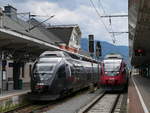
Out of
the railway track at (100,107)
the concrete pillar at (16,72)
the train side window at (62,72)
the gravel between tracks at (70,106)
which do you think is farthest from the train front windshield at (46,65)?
the concrete pillar at (16,72)

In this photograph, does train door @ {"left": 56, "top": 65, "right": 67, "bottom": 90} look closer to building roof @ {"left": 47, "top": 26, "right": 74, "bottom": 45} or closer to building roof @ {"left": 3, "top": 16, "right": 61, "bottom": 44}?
building roof @ {"left": 3, "top": 16, "right": 61, "bottom": 44}

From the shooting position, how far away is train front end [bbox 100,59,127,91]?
28000 millimetres

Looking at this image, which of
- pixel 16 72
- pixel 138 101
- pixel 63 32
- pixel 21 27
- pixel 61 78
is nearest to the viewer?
pixel 138 101

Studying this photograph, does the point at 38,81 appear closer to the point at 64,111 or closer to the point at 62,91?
the point at 62,91

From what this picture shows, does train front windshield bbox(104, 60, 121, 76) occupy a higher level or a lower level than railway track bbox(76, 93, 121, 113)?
higher

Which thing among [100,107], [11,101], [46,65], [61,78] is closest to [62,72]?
[61,78]

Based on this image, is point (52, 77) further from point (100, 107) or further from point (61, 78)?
point (100, 107)

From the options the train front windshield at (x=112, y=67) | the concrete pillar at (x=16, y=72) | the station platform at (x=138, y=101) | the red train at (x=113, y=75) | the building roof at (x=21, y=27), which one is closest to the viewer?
the station platform at (x=138, y=101)

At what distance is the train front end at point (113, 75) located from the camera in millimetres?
28000

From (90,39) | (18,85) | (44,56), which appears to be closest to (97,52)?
(90,39)

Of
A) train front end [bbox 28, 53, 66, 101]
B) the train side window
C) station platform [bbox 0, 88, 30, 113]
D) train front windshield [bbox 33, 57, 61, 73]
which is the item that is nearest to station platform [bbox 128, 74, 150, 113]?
the train side window

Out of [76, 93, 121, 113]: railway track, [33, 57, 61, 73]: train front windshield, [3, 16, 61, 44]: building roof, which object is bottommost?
[76, 93, 121, 113]: railway track

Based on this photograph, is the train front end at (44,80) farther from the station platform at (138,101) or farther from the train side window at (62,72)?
the station platform at (138,101)

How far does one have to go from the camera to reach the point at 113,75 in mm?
28219
